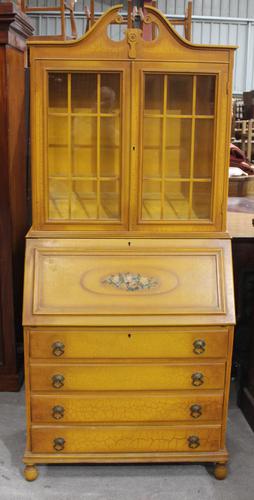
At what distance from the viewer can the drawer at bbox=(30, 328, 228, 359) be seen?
215 centimetres

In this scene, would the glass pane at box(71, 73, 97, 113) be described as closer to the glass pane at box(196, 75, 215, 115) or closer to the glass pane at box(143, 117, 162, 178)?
the glass pane at box(143, 117, 162, 178)

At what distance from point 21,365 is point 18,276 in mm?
528

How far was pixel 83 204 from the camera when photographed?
7.66 feet

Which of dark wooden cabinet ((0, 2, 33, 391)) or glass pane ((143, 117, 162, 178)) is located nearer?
glass pane ((143, 117, 162, 178))

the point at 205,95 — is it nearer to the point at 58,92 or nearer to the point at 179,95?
the point at 179,95

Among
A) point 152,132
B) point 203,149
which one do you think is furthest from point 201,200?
point 152,132

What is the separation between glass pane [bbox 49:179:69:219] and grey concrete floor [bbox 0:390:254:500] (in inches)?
42.4

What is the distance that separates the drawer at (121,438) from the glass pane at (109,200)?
0.87m

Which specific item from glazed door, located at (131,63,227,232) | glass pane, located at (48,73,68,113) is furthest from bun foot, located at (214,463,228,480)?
glass pane, located at (48,73,68,113)

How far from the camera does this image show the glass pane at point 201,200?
2.29 m

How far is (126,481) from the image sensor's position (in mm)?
2262

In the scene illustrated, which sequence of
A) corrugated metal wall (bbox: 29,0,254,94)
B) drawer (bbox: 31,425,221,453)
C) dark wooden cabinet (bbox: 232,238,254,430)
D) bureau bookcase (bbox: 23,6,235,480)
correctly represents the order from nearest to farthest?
bureau bookcase (bbox: 23,6,235,480) < drawer (bbox: 31,425,221,453) < dark wooden cabinet (bbox: 232,238,254,430) < corrugated metal wall (bbox: 29,0,254,94)

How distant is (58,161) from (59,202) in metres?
0.17

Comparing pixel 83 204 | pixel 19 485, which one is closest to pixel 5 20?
pixel 83 204
